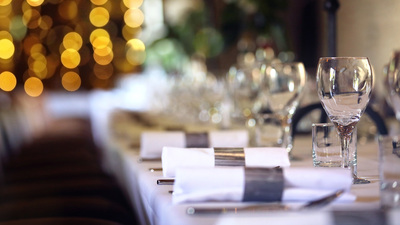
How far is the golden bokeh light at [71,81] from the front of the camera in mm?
12148

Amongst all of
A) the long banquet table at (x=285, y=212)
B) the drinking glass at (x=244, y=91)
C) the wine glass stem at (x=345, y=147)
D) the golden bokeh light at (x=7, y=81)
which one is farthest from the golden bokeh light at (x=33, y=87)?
the wine glass stem at (x=345, y=147)

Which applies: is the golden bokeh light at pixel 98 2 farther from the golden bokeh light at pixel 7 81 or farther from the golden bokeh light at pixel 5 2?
the golden bokeh light at pixel 7 81

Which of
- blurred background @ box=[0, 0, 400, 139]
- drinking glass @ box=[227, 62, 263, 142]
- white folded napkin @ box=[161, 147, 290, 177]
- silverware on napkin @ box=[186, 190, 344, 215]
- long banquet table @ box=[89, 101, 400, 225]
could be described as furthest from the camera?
blurred background @ box=[0, 0, 400, 139]

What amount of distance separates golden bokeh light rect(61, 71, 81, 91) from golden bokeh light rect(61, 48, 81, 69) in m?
0.16

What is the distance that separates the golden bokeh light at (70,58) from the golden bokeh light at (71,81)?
0.16 meters

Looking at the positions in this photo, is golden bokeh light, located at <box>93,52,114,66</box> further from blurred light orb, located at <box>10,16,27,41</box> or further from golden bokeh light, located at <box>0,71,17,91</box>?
golden bokeh light, located at <box>0,71,17,91</box>

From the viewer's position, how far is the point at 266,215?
0.72m

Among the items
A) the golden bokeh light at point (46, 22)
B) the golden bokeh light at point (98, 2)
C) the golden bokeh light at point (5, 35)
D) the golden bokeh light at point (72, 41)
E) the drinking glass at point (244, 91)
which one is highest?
the golden bokeh light at point (98, 2)

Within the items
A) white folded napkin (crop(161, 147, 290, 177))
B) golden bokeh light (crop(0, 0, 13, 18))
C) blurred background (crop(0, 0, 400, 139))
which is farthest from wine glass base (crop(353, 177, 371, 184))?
golden bokeh light (crop(0, 0, 13, 18))

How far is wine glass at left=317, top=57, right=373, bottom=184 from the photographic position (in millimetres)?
1071

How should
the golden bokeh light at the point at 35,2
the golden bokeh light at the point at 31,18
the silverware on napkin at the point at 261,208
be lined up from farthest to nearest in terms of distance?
the golden bokeh light at the point at 31,18, the golden bokeh light at the point at 35,2, the silverware on napkin at the point at 261,208

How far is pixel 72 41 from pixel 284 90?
429 inches

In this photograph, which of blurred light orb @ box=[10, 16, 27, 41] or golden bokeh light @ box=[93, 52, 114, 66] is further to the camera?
golden bokeh light @ box=[93, 52, 114, 66]

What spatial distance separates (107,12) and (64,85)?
166cm
